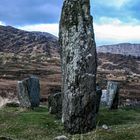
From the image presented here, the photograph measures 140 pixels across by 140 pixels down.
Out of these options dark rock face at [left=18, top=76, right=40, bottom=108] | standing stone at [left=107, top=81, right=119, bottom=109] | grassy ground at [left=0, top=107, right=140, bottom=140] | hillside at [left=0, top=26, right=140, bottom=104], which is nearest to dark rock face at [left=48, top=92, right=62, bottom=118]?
grassy ground at [left=0, top=107, right=140, bottom=140]

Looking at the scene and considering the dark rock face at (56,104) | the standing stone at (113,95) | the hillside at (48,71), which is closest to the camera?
the dark rock face at (56,104)

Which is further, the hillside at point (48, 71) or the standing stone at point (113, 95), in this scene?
the hillside at point (48, 71)

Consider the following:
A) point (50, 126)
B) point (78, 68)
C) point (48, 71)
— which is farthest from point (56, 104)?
point (48, 71)

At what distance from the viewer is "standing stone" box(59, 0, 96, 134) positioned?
24.5 m

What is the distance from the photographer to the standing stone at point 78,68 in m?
24.5

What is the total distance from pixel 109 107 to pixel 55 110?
651 cm

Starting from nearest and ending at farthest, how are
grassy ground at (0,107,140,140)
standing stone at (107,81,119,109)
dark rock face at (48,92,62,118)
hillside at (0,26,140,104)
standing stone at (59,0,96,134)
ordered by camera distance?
grassy ground at (0,107,140,140)
standing stone at (59,0,96,134)
dark rock face at (48,92,62,118)
standing stone at (107,81,119,109)
hillside at (0,26,140,104)

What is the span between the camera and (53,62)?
408 feet

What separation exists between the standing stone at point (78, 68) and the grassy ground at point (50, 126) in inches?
33.0

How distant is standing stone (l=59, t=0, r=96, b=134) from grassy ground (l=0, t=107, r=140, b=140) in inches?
33.0

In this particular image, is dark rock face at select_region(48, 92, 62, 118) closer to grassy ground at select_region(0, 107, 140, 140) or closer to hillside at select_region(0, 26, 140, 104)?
grassy ground at select_region(0, 107, 140, 140)

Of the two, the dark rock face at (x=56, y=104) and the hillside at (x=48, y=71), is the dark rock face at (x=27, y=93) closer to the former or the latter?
the dark rock face at (x=56, y=104)

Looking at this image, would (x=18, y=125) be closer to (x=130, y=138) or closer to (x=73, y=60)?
(x=73, y=60)

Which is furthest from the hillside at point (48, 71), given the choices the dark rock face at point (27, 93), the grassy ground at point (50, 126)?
the grassy ground at point (50, 126)
